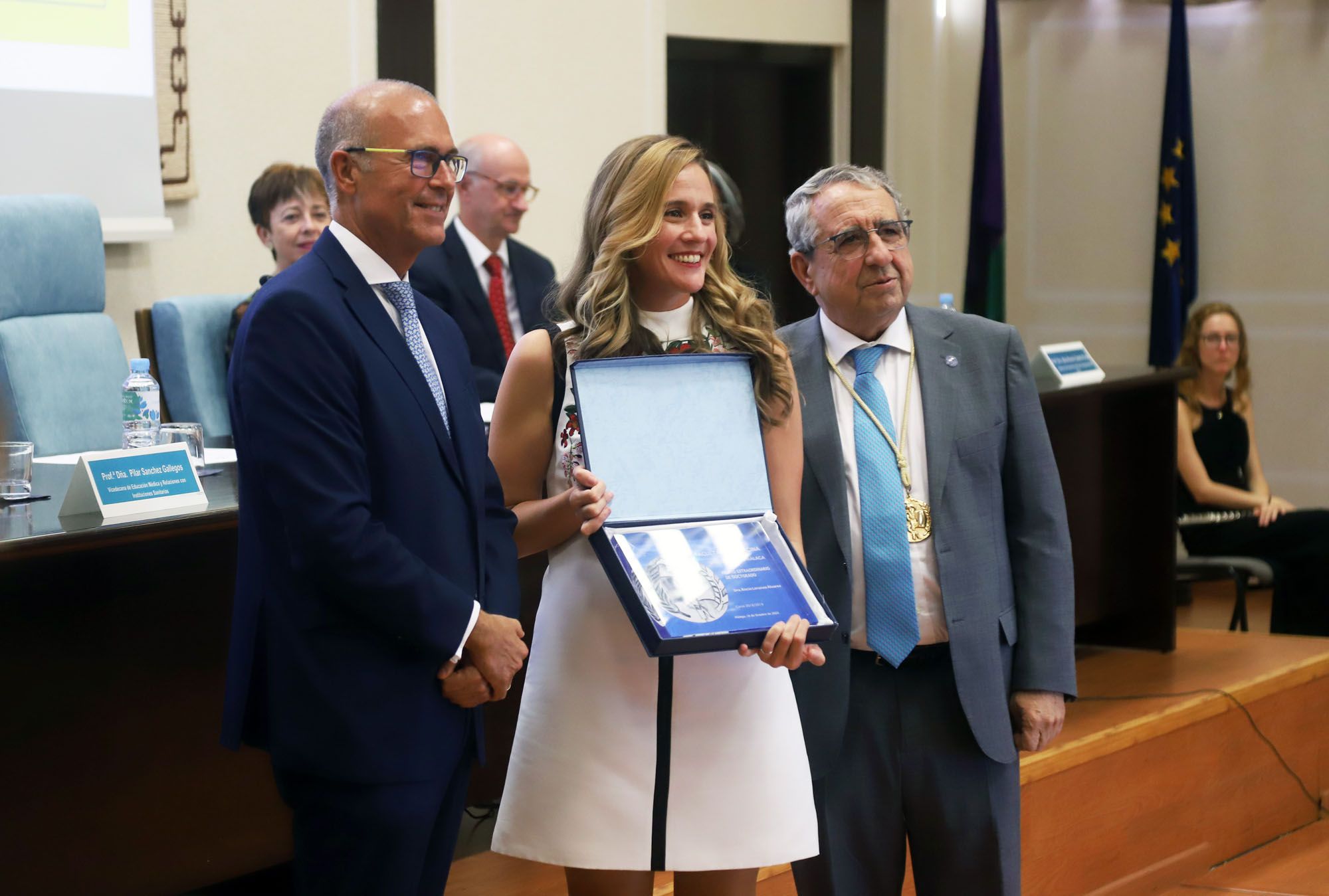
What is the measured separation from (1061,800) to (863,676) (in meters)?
1.29

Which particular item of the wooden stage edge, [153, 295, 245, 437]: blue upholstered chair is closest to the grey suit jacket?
the wooden stage edge

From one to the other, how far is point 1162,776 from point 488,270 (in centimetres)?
213

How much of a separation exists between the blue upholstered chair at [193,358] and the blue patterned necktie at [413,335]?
224 centimetres

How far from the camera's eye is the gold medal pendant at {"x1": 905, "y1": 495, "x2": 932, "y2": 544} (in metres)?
1.86

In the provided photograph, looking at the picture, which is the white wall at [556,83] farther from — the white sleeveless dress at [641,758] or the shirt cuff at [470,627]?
the shirt cuff at [470,627]

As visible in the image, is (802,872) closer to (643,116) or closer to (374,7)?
(374,7)

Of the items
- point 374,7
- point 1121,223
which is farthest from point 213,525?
point 1121,223

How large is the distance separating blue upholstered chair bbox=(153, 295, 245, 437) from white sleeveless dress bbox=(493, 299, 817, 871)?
2244 mm

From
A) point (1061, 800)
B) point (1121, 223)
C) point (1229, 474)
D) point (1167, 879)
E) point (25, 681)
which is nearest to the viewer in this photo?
point (25, 681)

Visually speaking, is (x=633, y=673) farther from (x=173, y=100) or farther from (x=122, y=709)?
(x=173, y=100)

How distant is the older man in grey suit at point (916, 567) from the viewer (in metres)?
1.84

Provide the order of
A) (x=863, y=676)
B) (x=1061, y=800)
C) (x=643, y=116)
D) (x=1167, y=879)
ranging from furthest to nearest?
(x=643, y=116), (x=1167, y=879), (x=1061, y=800), (x=863, y=676)

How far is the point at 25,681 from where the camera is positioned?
81.3 inches

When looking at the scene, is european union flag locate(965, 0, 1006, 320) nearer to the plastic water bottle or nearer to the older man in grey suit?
the plastic water bottle
